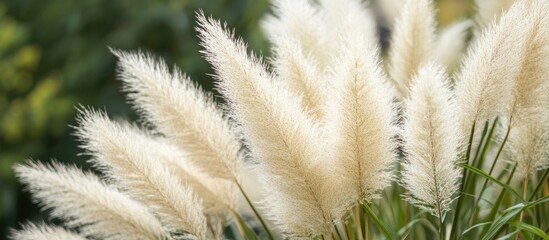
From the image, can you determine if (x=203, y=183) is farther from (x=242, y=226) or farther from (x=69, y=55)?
(x=69, y=55)

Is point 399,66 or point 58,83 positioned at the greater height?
point 58,83

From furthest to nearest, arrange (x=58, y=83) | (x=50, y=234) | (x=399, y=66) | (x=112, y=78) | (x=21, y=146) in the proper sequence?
(x=112, y=78) → (x=58, y=83) → (x=21, y=146) → (x=399, y=66) → (x=50, y=234)

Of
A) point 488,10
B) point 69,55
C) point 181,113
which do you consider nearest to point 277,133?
point 181,113

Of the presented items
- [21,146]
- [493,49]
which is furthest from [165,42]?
[493,49]

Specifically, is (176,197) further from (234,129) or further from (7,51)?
(7,51)

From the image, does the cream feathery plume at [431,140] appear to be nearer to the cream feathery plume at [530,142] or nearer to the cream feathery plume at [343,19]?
the cream feathery plume at [530,142]

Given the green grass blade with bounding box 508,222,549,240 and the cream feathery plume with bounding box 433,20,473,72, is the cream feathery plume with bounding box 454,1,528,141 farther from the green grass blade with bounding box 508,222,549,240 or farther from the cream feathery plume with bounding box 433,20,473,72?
the cream feathery plume with bounding box 433,20,473,72

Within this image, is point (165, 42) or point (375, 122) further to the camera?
point (165, 42)
